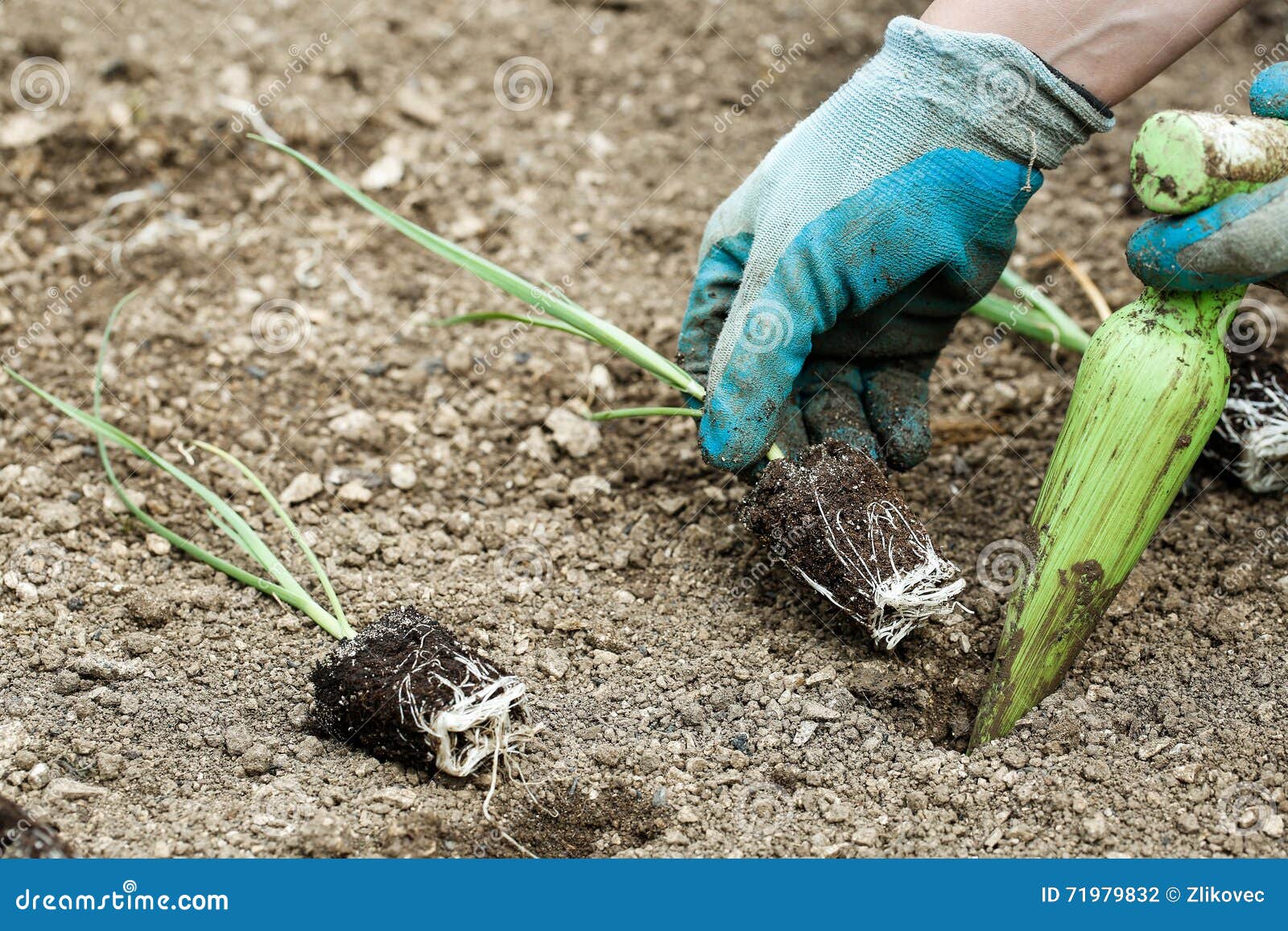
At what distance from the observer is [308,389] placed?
2.39 metres

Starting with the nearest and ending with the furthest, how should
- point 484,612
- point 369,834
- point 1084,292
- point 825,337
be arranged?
point 369,834 < point 484,612 < point 825,337 < point 1084,292

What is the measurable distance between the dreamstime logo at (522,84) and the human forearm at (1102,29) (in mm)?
1489

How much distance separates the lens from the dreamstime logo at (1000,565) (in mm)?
1929

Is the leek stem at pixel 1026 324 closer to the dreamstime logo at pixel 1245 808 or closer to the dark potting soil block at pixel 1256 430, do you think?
the dark potting soil block at pixel 1256 430

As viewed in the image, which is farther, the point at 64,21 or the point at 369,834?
the point at 64,21

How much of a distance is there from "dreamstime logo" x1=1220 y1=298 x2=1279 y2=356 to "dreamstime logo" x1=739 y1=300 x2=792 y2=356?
874 millimetres

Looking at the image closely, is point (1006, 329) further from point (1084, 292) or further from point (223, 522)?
point (223, 522)

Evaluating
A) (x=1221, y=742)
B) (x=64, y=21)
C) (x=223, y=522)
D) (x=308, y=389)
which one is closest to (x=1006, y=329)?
(x=1221, y=742)

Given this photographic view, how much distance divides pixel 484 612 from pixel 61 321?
4.17 ft

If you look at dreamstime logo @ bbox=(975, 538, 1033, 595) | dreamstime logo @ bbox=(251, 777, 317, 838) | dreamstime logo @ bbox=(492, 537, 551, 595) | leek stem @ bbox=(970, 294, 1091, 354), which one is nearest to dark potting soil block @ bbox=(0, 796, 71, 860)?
dreamstime logo @ bbox=(251, 777, 317, 838)
